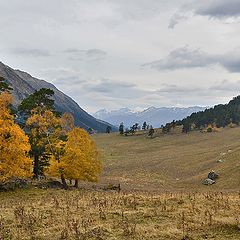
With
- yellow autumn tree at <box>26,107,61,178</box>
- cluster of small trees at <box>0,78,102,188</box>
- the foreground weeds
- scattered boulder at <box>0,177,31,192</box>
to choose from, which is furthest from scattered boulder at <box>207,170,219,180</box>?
the foreground weeds

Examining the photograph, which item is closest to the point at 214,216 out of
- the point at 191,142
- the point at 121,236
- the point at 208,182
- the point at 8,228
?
the point at 121,236

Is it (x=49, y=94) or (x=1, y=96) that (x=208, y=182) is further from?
(x=1, y=96)

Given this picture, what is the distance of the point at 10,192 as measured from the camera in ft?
120

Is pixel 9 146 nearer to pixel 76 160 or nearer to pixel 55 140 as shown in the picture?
pixel 55 140

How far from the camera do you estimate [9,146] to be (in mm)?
35469

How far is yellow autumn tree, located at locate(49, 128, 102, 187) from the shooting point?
43.2 m

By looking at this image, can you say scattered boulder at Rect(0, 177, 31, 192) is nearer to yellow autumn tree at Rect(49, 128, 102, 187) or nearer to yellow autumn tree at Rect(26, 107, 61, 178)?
yellow autumn tree at Rect(49, 128, 102, 187)

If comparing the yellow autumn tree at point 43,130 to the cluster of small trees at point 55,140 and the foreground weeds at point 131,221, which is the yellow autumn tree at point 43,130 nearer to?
the cluster of small trees at point 55,140

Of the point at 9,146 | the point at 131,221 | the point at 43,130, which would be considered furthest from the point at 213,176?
the point at 131,221

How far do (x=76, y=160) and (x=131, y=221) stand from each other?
26.8 metres

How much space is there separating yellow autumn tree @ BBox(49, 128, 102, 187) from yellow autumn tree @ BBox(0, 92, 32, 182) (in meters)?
7.17

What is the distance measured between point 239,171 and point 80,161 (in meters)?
36.3

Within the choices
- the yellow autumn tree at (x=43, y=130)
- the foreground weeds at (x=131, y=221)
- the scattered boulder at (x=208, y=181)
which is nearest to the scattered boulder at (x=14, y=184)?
the yellow autumn tree at (x=43, y=130)

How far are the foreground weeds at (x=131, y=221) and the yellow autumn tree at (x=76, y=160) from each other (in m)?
19.3
